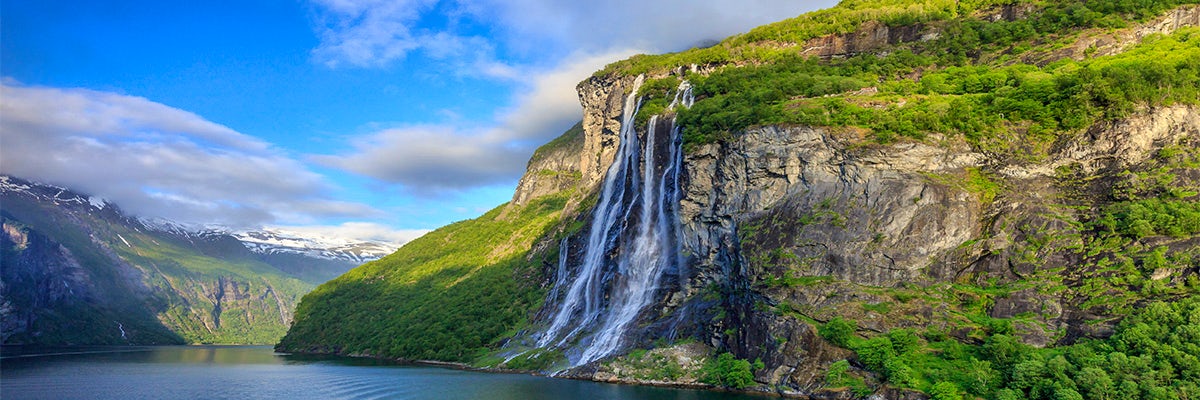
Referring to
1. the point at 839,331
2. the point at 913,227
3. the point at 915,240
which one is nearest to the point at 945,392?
the point at 839,331

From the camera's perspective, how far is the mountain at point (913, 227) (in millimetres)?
46094

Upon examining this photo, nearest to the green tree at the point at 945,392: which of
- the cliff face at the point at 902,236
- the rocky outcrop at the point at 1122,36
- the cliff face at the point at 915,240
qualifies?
the cliff face at the point at 915,240

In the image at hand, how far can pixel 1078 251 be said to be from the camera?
165ft

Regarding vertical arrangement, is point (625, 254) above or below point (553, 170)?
below

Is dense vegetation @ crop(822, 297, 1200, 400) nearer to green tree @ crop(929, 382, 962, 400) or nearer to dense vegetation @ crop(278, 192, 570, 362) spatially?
green tree @ crop(929, 382, 962, 400)

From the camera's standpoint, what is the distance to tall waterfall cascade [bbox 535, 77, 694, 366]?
240 feet

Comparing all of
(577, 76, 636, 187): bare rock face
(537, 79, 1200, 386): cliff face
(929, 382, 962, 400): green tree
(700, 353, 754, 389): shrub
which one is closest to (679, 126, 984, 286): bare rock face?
(537, 79, 1200, 386): cliff face

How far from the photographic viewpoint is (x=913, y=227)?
5597cm

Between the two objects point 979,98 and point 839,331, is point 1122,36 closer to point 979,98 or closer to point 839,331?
point 979,98

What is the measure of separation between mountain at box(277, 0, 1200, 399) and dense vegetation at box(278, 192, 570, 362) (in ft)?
7.66

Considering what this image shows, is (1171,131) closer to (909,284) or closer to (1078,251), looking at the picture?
(1078,251)

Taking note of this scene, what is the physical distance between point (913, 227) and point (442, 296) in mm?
84468

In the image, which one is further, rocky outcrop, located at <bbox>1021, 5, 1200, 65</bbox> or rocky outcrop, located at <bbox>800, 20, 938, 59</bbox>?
rocky outcrop, located at <bbox>800, 20, 938, 59</bbox>

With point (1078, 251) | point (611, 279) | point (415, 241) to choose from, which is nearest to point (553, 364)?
point (611, 279)
